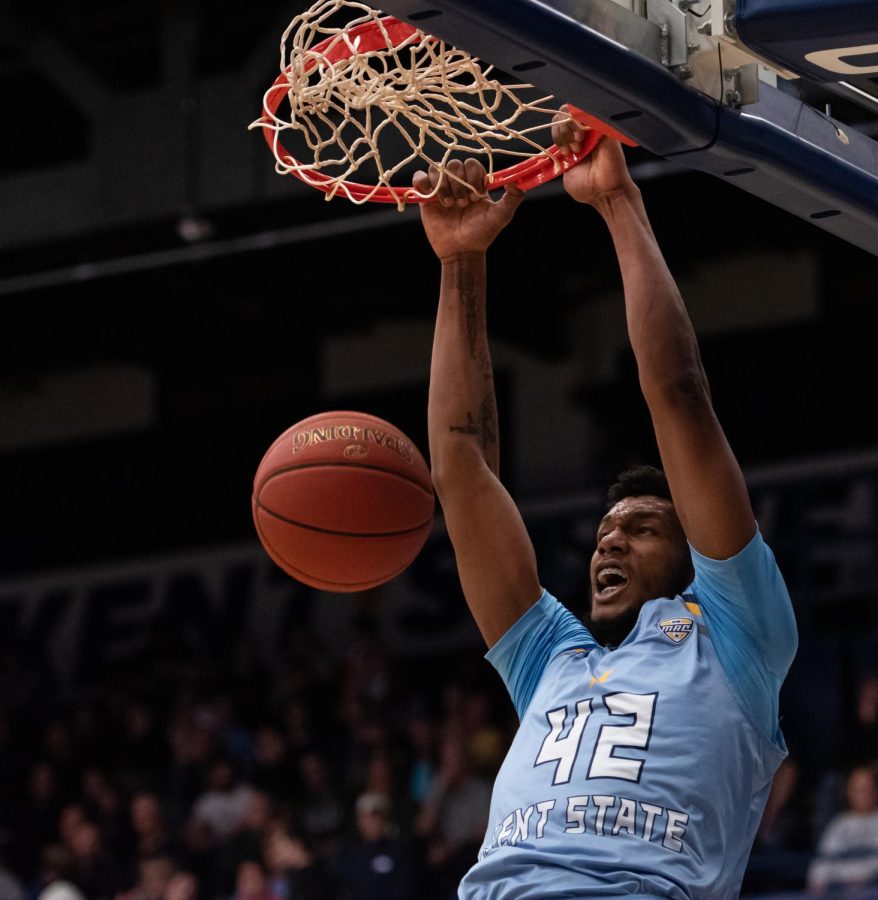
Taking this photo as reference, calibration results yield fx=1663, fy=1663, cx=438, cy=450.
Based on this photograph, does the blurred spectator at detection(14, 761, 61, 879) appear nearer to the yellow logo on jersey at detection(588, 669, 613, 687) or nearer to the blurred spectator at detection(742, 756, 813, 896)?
the blurred spectator at detection(742, 756, 813, 896)

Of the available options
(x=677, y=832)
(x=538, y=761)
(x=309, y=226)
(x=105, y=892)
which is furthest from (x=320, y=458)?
(x=105, y=892)

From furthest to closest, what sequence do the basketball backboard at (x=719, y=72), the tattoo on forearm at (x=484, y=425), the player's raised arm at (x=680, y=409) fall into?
1. the tattoo on forearm at (x=484, y=425)
2. the player's raised arm at (x=680, y=409)
3. the basketball backboard at (x=719, y=72)

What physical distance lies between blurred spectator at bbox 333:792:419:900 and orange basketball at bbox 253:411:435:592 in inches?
181

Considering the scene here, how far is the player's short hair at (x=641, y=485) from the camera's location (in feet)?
9.92

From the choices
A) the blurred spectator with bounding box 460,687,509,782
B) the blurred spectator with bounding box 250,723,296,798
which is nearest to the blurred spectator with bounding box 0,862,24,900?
the blurred spectator with bounding box 250,723,296,798

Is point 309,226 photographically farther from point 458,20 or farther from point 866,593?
point 458,20

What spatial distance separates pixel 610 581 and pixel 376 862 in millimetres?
5281

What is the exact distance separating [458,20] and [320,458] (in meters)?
1.38

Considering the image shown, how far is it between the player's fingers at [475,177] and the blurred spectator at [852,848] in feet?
14.3

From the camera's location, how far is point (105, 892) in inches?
349

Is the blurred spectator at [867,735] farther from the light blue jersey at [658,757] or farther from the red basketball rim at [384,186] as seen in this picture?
the light blue jersey at [658,757]

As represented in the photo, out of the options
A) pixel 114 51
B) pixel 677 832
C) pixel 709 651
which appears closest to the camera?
pixel 677 832

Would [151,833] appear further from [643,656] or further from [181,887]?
[643,656]

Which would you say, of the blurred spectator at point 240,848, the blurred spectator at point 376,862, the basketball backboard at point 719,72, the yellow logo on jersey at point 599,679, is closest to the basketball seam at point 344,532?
the yellow logo on jersey at point 599,679
